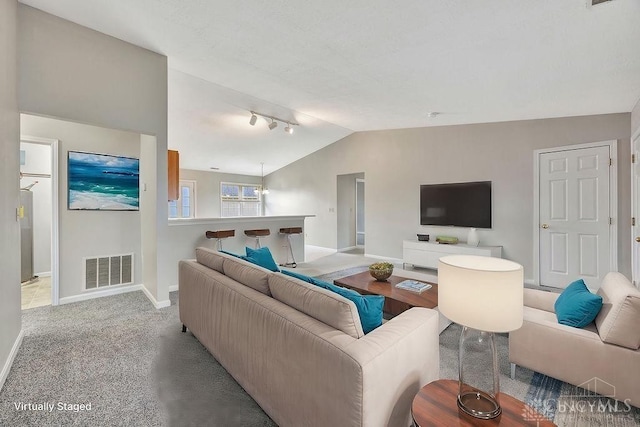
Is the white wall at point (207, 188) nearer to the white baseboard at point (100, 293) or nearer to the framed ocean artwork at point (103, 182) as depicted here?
the framed ocean artwork at point (103, 182)

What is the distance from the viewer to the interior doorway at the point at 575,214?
12.3ft

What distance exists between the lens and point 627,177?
3.64m

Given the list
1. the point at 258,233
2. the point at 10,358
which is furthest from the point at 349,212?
the point at 10,358

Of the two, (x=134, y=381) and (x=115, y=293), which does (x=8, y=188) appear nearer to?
(x=134, y=381)

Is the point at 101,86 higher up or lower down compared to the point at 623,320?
higher up

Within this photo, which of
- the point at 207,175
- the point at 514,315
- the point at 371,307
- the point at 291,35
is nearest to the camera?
the point at 514,315

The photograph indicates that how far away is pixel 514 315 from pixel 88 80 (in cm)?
398

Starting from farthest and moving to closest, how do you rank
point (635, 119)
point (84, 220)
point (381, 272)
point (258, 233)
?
A: 1. point (258, 233)
2. point (84, 220)
3. point (635, 119)
4. point (381, 272)

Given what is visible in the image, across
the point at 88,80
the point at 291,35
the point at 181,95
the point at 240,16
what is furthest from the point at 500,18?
the point at 181,95

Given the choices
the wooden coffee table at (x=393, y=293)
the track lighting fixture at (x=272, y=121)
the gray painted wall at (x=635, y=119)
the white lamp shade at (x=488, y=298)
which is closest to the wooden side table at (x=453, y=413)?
the white lamp shade at (x=488, y=298)

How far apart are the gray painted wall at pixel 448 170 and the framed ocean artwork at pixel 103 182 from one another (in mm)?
4505

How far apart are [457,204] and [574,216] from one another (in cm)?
160

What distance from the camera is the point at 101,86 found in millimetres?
2920

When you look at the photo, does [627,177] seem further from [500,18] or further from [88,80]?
[88,80]
